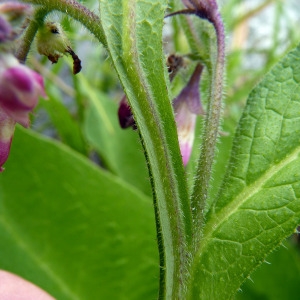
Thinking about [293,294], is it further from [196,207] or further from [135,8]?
[135,8]

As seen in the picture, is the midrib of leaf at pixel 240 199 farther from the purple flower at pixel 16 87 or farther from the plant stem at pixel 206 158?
the purple flower at pixel 16 87

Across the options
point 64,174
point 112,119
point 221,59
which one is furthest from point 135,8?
point 112,119

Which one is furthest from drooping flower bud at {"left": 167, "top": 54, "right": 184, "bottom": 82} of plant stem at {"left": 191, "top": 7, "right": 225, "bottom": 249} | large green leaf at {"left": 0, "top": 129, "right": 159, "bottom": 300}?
large green leaf at {"left": 0, "top": 129, "right": 159, "bottom": 300}

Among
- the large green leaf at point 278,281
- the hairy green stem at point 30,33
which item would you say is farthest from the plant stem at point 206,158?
the large green leaf at point 278,281

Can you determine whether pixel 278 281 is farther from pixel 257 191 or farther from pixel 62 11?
pixel 62 11

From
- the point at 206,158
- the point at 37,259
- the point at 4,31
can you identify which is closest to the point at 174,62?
the point at 206,158

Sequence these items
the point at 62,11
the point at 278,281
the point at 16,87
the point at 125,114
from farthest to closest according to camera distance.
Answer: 1. the point at 278,281
2. the point at 125,114
3. the point at 62,11
4. the point at 16,87
